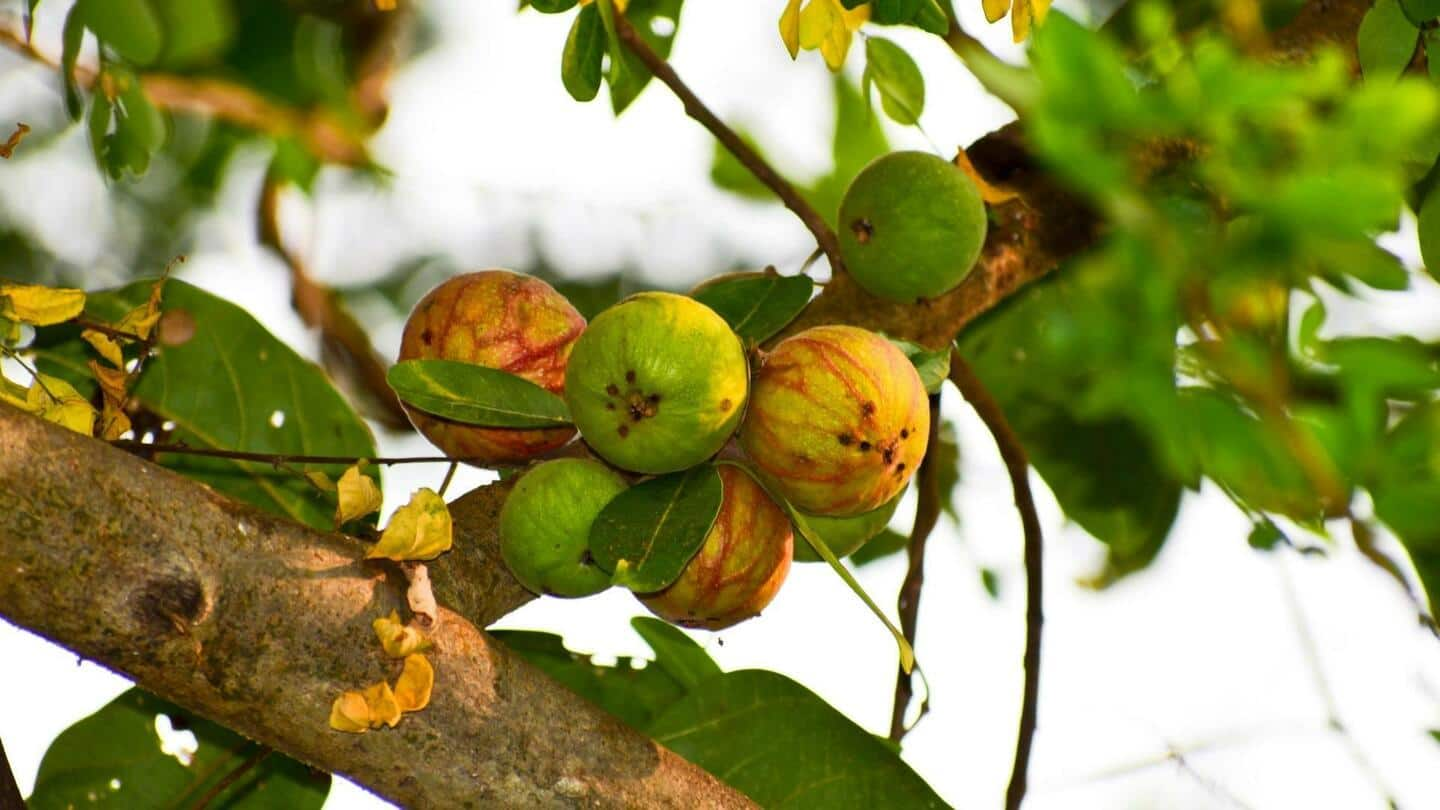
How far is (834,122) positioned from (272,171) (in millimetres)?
1494

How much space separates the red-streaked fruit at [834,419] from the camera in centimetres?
192

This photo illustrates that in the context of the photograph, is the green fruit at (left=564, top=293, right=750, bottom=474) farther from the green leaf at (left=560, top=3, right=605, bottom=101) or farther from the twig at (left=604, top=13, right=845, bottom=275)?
Result: the twig at (left=604, top=13, right=845, bottom=275)

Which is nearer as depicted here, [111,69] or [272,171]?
[111,69]

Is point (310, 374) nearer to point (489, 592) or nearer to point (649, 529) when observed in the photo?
point (489, 592)

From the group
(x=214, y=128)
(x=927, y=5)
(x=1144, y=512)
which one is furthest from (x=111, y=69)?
(x=1144, y=512)

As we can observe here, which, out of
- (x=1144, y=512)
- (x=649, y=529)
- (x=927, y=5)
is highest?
(x=927, y=5)

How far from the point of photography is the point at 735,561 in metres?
1.97

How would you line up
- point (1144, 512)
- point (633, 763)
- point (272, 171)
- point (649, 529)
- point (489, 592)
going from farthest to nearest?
point (272, 171)
point (1144, 512)
point (489, 592)
point (649, 529)
point (633, 763)

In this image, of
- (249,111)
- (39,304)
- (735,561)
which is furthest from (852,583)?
(249,111)

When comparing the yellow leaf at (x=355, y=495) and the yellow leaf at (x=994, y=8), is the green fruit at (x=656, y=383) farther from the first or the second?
the yellow leaf at (x=994, y=8)

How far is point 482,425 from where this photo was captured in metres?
1.96

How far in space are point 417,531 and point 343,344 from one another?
2.02 meters

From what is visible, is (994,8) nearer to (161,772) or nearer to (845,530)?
(845,530)

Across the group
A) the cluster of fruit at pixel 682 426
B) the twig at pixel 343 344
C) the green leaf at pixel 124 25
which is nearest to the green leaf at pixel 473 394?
the cluster of fruit at pixel 682 426
